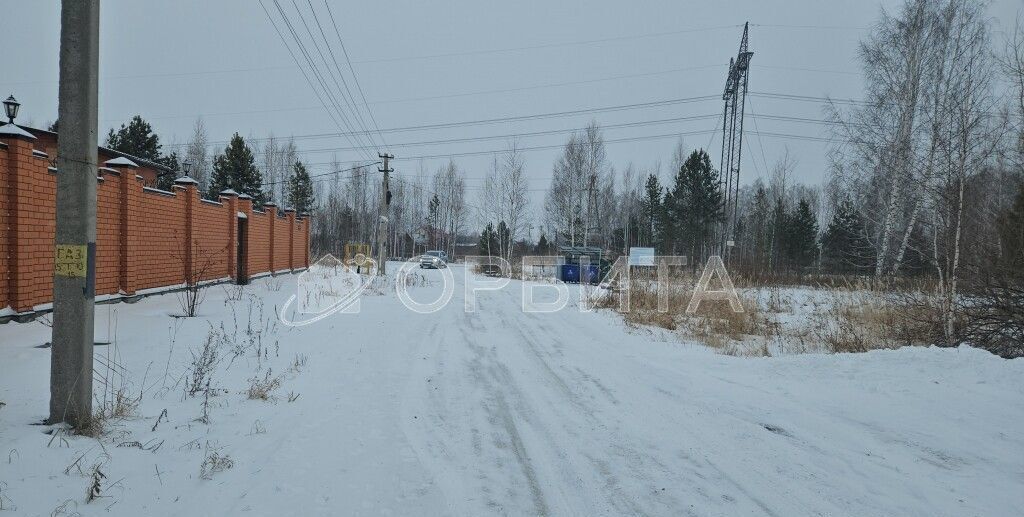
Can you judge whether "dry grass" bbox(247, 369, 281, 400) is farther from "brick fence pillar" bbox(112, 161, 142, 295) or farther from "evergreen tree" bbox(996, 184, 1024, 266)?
"evergreen tree" bbox(996, 184, 1024, 266)

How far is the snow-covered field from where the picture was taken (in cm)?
280

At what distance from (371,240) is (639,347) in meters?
52.9

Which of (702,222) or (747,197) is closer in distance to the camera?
(702,222)

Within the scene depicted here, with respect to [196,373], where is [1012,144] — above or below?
above

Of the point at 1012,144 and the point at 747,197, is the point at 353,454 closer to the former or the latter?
the point at 1012,144

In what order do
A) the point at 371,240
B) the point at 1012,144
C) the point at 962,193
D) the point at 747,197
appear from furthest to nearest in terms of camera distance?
the point at 747,197, the point at 371,240, the point at 962,193, the point at 1012,144

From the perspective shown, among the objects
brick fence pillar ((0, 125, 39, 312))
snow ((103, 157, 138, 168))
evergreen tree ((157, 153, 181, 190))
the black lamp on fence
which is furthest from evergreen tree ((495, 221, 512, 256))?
brick fence pillar ((0, 125, 39, 312))

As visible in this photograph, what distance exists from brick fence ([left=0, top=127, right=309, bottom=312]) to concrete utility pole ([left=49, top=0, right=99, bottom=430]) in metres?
1.61

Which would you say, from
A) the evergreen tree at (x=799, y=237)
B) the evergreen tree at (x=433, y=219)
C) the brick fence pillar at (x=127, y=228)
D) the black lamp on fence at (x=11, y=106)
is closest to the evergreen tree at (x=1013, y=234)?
the brick fence pillar at (x=127, y=228)

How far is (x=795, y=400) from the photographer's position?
5.04m

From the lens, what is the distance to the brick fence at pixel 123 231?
6250mm

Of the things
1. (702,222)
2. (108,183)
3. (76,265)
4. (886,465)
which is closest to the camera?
(76,265)

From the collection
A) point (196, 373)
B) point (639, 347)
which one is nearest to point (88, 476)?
point (196, 373)

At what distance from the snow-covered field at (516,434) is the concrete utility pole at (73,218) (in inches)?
12.4
